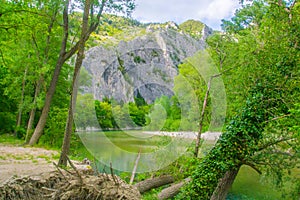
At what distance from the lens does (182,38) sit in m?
9.36

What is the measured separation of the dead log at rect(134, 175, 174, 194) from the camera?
7.58 metres

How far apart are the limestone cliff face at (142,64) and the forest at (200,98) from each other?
0.27 meters

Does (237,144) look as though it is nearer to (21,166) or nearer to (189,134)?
(189,134)

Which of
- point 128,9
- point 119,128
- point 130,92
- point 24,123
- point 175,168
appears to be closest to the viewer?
point 175,168

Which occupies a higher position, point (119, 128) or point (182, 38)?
point (182, 38)

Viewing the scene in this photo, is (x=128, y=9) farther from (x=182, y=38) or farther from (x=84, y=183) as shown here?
(x=84, y=183)

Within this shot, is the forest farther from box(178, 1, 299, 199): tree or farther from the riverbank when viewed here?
the riverbank

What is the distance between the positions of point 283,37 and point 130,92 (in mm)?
6044

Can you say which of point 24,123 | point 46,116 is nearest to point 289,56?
point 46,116

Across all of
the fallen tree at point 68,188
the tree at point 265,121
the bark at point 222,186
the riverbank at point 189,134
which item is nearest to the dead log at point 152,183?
the riverbank at point 189,134

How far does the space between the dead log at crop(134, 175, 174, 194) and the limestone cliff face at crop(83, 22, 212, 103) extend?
314cm

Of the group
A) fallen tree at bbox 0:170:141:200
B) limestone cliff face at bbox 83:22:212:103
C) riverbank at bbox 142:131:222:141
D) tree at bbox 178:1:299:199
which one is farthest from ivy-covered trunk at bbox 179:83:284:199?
limestone cliff face at bbox 83:22:212:103

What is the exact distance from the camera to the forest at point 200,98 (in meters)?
6.01

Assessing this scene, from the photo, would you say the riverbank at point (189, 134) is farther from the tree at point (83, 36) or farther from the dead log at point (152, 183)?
the tree at point (83, 36)
